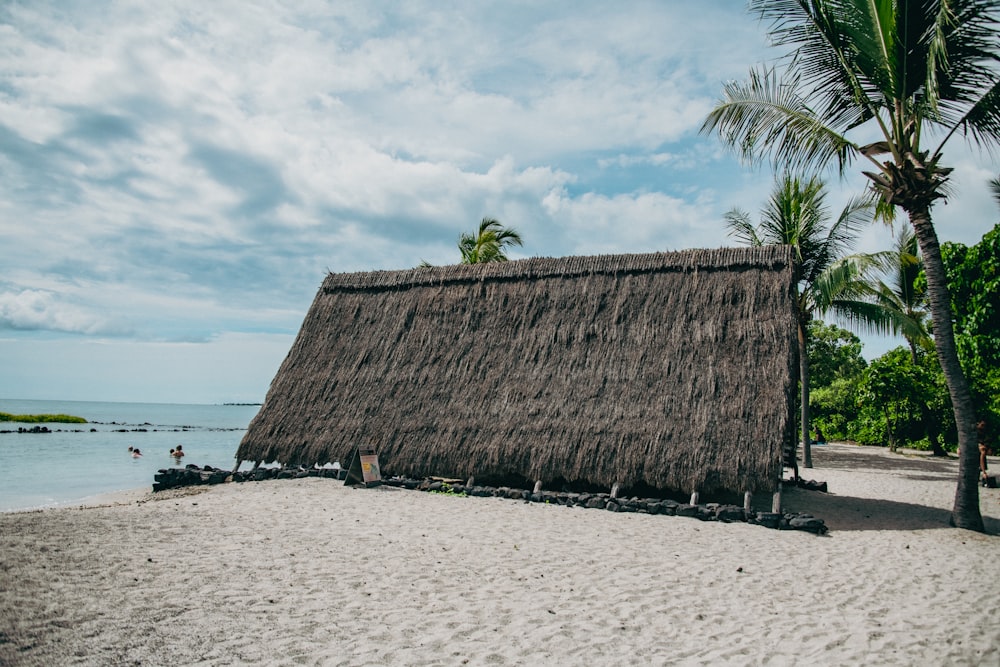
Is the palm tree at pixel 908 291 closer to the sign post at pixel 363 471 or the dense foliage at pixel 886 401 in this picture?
the dense foliage at pixel 886 401

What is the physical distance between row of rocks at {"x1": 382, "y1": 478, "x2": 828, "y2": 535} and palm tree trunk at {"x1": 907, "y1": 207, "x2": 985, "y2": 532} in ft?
5.86

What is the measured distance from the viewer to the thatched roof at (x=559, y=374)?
331 inches

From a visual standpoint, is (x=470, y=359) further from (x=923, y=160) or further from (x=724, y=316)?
(x=923, y=160)

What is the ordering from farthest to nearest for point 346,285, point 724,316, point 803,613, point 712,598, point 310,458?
point 346,285 < point 310,458 < point 724,316 < point 712,598 < point 803,613

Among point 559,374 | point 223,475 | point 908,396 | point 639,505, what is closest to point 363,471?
point 223,475

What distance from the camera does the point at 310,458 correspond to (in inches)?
412

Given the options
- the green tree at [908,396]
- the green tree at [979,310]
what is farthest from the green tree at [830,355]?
the green tree at [979,310]

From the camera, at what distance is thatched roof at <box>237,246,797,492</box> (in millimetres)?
8406

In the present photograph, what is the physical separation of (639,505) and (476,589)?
3.99 metres

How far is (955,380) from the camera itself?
749cm

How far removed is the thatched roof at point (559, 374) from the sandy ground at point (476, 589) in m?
1.10

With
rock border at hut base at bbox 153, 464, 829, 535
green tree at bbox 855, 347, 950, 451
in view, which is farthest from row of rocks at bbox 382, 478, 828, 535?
green tree at bbox 855, 347, 950, 451

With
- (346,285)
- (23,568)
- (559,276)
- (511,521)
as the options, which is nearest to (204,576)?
(23,568)

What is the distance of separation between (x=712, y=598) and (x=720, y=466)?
11.2 ft
